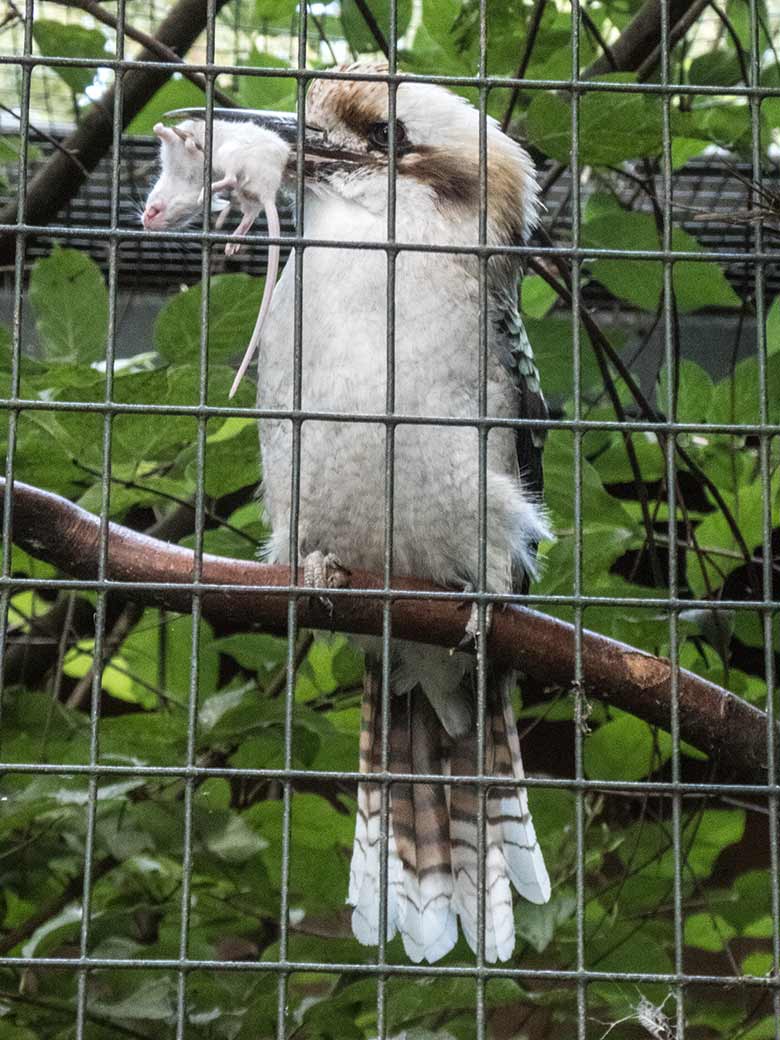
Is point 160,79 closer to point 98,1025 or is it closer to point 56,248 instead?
point 56,248

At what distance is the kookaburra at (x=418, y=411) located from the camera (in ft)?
6.33

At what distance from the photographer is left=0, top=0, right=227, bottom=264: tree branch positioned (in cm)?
211

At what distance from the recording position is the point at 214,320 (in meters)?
1.74

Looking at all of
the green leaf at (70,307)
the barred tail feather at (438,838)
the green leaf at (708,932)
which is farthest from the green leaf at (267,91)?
the green leaf at (708,932)

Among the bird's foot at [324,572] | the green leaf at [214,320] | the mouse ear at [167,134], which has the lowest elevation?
the bird's foot at [324,572]

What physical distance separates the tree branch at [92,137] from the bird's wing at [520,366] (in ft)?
2.11

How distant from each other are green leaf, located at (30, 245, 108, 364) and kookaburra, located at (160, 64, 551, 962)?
0.28 metres

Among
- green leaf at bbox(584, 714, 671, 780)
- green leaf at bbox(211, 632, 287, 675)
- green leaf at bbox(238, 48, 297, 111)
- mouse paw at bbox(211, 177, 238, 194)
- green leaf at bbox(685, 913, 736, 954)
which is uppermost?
green leaf at bbox(238, 48, 297, 111)

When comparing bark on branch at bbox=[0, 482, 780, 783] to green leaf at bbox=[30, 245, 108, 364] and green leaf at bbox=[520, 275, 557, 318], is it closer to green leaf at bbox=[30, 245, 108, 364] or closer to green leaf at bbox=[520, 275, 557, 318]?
green leaf at bbox=[30, 245, 108, 364]

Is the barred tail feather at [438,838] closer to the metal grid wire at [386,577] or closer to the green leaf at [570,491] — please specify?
the green leaf at [570,491]

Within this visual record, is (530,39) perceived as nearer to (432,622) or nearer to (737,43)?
(737,43)

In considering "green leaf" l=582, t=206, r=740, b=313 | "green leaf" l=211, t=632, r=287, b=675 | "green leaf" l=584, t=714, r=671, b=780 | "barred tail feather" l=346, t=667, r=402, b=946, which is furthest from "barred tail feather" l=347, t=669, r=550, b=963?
"green leaf" l=582, t=206, r=740, b=313

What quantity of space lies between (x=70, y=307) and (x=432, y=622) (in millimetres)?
644

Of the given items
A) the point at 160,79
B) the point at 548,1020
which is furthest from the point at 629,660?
the point at 160,79
